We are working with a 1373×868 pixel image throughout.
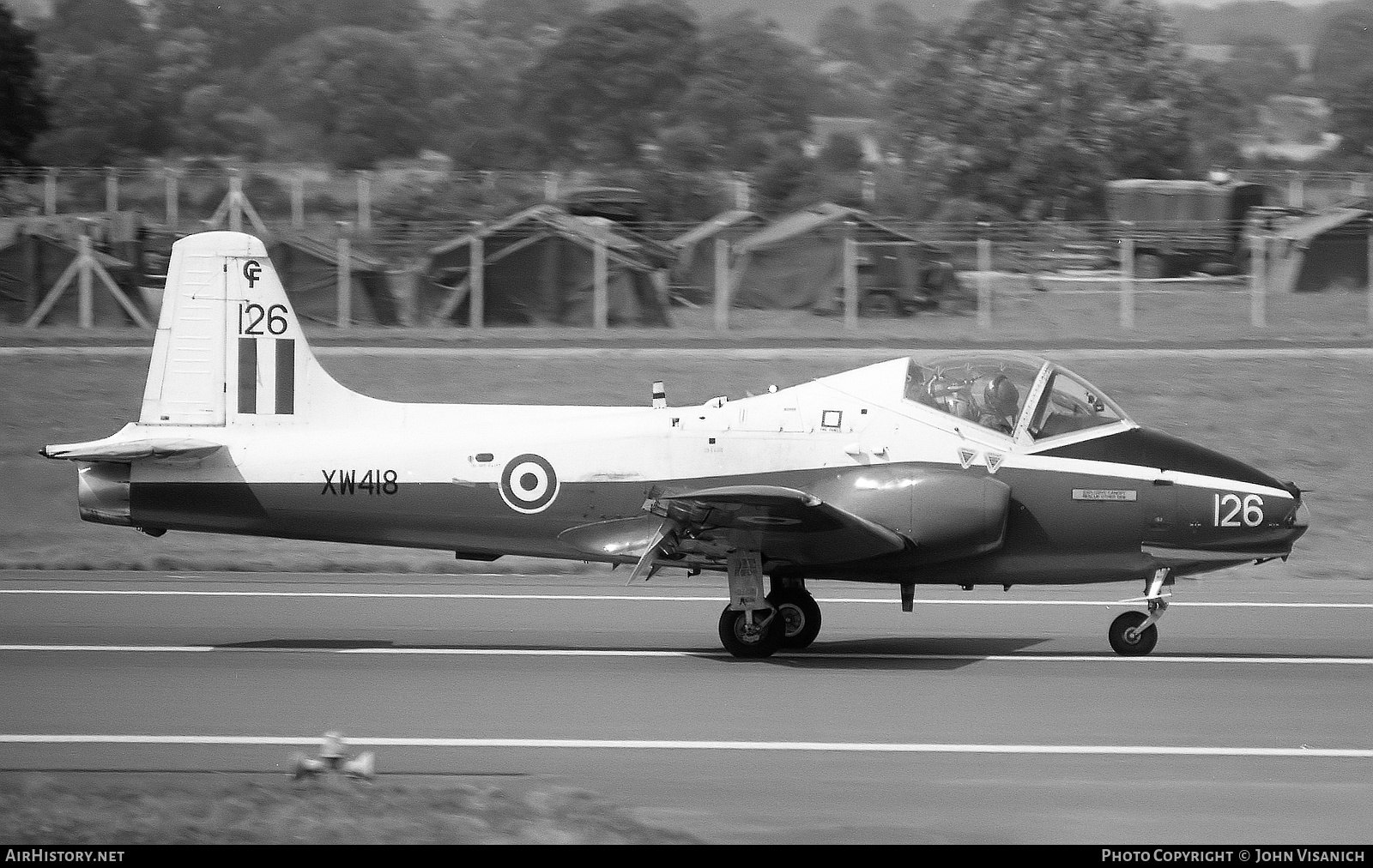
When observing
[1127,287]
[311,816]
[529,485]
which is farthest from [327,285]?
[311,816]

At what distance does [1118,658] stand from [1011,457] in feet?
5.95

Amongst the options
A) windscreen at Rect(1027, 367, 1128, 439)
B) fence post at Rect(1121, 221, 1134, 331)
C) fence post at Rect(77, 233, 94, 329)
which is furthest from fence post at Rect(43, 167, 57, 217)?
windscreen at Rect(1027, 367, 1128, 439)

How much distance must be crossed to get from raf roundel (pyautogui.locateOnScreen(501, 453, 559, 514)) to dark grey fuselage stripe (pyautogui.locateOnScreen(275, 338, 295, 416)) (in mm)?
1881

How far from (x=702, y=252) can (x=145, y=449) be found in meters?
18.7

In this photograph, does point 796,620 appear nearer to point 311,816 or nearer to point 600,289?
point 311,816

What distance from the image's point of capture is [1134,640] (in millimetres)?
12172

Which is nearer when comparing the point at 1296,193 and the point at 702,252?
the point at 702,252

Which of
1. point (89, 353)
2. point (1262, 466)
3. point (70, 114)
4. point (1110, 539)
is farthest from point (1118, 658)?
point (70, 114)

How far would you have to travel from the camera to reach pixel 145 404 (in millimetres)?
12562

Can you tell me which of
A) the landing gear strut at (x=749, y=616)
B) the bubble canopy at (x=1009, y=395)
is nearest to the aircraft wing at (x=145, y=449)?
the landing gear strut at (x=749, y=616)

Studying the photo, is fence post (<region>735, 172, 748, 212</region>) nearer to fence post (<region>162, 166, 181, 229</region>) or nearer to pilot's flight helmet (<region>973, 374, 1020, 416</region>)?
fence post (<region>162, 166, 181, 229</region>)

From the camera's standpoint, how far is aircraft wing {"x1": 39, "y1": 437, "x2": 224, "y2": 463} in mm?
12164

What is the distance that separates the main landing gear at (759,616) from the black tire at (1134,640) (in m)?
2.30

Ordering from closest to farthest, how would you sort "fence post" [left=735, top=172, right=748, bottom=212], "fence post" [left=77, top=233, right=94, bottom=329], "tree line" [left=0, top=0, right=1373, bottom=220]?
"fence post" [left=77, top=233, right=94, bottom=329], "fence post" [left=735, top=172, right=748, bottom=212], "tree line" [left=0, top=0, right=1373, bottom=220]
